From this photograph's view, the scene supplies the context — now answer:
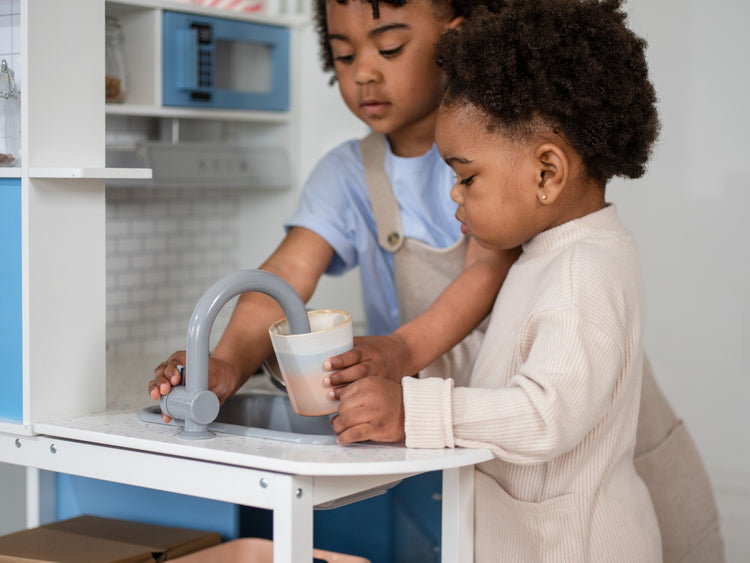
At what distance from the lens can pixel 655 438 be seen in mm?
1674

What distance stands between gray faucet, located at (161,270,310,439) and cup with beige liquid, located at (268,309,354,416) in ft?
0.17

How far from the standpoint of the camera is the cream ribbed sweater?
1.13 metres

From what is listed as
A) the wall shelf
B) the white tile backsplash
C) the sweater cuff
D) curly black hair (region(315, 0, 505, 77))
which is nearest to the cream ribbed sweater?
the sweater cuff

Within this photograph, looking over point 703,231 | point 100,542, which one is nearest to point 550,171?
point 100,542

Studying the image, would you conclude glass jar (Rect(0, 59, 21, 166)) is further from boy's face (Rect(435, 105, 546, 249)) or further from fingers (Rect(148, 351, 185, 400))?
boy's face (Rect(435, 105, 546, 249))

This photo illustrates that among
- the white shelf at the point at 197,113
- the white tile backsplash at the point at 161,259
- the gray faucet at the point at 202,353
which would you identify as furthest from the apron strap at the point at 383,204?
the white tile backsplash at the point at 161,259

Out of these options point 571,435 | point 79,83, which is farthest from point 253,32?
point 571,435

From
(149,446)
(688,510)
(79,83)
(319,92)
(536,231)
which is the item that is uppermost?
(319,92)

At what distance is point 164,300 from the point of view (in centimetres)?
275

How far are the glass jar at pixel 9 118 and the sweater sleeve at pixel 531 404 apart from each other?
0.58m

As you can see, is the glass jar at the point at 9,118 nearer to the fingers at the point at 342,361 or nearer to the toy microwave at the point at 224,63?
the fingers at the point at 342,361

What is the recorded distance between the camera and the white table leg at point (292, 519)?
1.04 metres

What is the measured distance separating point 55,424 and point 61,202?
0.28 m

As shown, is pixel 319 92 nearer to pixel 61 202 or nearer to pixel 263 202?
pixel 263 202
